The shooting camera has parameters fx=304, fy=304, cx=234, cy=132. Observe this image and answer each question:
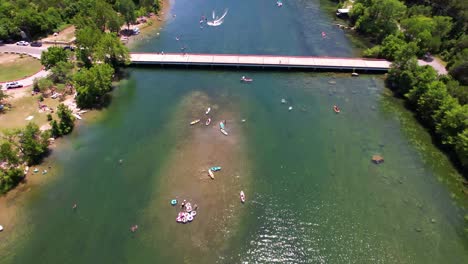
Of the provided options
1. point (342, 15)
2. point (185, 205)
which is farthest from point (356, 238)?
point (342, 15)

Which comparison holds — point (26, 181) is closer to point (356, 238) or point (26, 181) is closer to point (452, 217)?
point (356, 238)

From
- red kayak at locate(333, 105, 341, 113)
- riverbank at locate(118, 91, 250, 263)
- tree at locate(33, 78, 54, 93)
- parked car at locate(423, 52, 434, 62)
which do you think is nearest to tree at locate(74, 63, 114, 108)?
tree at locate(33, 78, 54, 93)

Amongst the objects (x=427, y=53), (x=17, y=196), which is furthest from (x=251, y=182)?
(x=427, y=53)

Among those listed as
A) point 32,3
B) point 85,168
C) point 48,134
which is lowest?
point 85,168

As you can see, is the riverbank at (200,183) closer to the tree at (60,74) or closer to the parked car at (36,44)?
the tree at (60,74)

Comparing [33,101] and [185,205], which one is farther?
[33,101]

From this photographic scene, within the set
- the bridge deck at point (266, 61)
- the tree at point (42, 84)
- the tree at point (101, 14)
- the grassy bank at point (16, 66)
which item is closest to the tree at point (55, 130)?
the tree at point (42, 84)
